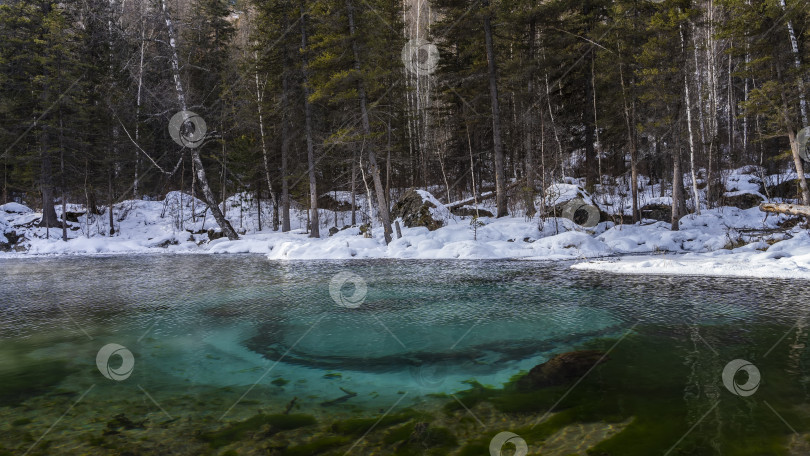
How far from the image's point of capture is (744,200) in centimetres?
2295

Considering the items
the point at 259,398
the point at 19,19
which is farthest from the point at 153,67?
the point at 259,398

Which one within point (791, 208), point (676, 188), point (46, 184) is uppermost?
point (46, 184)

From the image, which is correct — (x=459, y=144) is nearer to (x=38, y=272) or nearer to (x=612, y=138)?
(x=612, y=138)

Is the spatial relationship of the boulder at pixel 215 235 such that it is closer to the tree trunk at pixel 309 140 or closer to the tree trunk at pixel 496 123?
the tree trunk at pixel 309 140

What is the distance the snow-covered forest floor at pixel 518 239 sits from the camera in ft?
42.7

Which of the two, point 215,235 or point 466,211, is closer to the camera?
Answer: point 466,211

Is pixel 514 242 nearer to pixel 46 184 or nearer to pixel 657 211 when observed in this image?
pixel 657 211

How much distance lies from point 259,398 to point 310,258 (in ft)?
45.6

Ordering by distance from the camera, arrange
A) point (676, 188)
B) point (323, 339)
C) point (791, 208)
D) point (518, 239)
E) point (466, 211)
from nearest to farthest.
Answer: point (323, 339)
point (791, 208)
point (676, 188)
point (518, 239)
point (466, 211)

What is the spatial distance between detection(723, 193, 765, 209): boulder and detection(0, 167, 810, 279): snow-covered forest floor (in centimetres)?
22

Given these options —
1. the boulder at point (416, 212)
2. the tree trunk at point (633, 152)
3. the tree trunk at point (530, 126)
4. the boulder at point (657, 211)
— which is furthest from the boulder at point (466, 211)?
the boulder at point (657, 211)

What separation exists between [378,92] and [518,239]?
985 cm

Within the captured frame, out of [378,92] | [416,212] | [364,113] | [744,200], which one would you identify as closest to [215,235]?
[416,212]

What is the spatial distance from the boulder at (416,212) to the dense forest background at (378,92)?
165 cm
